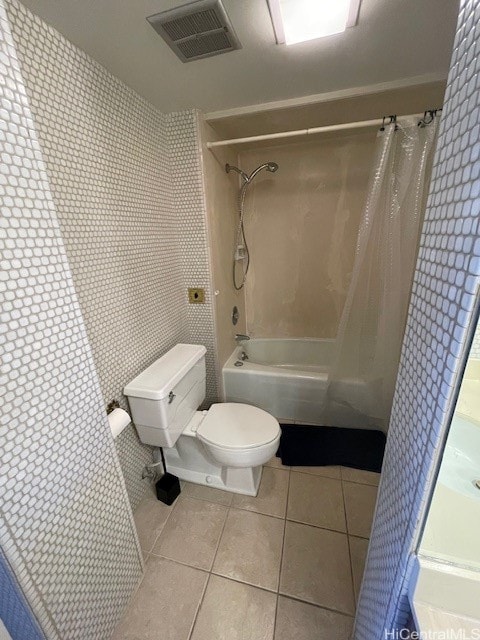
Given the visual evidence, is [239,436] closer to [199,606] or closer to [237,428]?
[237,428]

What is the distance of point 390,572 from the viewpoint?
0.59 metres

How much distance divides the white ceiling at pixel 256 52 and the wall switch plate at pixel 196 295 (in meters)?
1.03

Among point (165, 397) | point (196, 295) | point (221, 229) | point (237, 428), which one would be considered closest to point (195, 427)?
point (237, 428)

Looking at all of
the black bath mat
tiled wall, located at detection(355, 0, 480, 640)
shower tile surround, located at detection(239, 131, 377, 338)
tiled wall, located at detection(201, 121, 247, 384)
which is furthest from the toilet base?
shower tile surround, located at detection(239, 131, 377, 338)

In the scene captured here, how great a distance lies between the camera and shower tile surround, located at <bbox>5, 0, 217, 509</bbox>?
0.87 metres

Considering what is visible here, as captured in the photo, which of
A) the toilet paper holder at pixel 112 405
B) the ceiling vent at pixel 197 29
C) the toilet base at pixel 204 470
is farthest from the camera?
the toilet base at pixel 204 470

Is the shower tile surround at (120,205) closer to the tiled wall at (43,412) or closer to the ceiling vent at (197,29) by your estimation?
the tiled wall at (43,412)

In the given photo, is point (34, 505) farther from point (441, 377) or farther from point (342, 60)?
point (342, 60)

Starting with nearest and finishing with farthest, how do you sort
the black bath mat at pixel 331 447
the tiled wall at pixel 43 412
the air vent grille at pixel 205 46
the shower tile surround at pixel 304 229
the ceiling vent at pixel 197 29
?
1. the tiled wall at pixel 43 412
2. the ceiling vent at pixel 197 29
3. the air vent grille at pixel 205 46
4. the black bath mat at pixel 331 447
5. the shower tile surround at pixel 304 229

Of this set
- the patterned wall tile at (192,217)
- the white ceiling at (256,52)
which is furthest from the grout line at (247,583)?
the white ceiling at (256,52)

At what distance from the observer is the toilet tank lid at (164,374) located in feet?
3.79

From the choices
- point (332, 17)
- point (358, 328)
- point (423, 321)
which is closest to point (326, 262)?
point (358, 328)

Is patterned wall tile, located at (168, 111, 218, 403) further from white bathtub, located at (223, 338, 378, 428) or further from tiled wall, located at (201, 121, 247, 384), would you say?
white bathtub, located at (223, 338, 378, 428)

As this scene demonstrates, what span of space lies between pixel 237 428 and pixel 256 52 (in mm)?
1711
